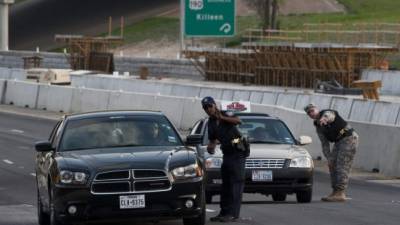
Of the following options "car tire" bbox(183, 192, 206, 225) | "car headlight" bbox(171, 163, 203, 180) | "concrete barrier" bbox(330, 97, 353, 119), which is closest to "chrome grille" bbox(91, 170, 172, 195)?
"car headlight" bbox(171, 163, 203, 180)

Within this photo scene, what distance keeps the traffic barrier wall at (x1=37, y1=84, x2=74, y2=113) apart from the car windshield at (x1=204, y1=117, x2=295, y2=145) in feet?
94.1

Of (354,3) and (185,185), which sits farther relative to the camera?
(354,3)

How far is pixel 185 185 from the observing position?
13.3m

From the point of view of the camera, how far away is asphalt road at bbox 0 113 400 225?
15.5 metres

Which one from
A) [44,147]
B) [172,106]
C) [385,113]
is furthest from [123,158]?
[172,106]

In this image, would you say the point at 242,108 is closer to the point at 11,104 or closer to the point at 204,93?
the point at 204,93

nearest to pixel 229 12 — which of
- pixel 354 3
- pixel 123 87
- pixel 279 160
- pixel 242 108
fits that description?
pixel 123 87

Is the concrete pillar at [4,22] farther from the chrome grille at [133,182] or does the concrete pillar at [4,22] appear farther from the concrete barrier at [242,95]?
the chrome grille at [133,182]

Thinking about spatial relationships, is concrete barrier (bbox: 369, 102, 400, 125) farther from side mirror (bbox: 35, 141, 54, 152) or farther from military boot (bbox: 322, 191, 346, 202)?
side mirror (bbox: 35, 141, 54, 152)

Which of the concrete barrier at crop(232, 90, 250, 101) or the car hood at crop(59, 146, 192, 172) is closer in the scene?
the car hood at crop(59, 146, 192, 172)

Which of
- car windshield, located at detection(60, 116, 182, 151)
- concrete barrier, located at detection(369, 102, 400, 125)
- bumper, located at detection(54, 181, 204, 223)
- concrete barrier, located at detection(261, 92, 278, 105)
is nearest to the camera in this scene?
bumper, located at detection(54, 181, 204, 223)

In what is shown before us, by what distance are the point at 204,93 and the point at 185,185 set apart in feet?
103

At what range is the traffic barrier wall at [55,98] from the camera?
47875 millimetres

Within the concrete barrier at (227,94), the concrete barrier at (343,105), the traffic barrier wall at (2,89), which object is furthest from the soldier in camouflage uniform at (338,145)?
the traffic barrier wall at (2,89)
